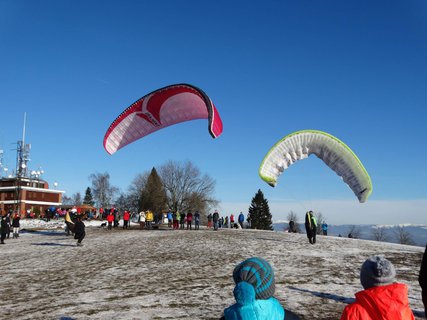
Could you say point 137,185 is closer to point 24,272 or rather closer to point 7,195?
point 7,195

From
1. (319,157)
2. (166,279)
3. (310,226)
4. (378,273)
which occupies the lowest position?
(166,279)

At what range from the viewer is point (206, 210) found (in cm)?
8019

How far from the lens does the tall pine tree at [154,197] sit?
7750cm

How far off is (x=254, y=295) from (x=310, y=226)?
16.9 metres

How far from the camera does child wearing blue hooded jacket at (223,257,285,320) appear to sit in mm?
2717

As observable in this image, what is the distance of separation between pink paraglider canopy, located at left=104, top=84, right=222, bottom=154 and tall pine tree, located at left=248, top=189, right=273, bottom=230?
214 feet

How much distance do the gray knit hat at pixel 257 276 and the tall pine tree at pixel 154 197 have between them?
7351 cm

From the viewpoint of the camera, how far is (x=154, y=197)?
258 feet

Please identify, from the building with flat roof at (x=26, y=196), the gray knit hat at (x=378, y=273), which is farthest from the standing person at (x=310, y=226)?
the building with flat roof at (x=26, y=196)

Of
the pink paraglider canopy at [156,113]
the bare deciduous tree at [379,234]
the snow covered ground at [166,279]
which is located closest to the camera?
the snow covered ground at [166,279]

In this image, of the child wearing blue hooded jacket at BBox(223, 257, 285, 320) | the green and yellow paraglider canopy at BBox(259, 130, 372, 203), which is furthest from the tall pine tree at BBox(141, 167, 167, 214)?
the child wearing blue hooded jacket at BBox(223, 257, 285, 320)

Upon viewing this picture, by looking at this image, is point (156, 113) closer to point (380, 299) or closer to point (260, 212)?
point (380, 299)

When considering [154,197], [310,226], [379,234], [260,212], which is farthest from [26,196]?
[379,234]

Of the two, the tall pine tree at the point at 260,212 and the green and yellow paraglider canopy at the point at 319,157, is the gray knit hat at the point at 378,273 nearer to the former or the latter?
the green and yellow paraglider canopy at the point at 319,157
